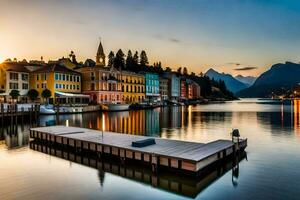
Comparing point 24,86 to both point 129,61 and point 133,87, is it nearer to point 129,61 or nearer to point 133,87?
point 133,87

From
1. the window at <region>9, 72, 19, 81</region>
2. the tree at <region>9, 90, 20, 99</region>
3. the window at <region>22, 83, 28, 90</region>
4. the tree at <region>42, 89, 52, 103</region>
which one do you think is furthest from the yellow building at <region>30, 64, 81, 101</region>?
the tree at <region>9, 90, 20, 99</region>

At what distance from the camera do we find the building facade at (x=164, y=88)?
520 feet

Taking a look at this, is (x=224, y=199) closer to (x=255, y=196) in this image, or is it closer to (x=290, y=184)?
(x=255, y=196)


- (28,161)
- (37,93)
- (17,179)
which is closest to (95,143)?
(28,161)

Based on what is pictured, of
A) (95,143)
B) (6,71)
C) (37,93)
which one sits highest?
(6,71)

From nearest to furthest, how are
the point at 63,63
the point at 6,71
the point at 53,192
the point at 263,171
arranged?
the point at 53,192, the point at 263,171, the point at 6,71, the point at 63,63

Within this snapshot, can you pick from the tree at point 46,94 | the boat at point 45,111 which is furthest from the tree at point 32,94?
the boat at point 45,111

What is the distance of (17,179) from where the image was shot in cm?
1881

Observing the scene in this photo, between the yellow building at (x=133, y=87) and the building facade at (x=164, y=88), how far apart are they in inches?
1484

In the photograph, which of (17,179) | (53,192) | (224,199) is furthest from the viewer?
(17,179)

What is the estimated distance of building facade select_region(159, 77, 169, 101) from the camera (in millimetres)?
158625

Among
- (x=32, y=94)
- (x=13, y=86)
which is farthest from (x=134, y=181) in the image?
(x=13, y=86)

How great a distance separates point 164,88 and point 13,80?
97654mm

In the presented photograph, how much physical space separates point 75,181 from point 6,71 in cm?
7049
